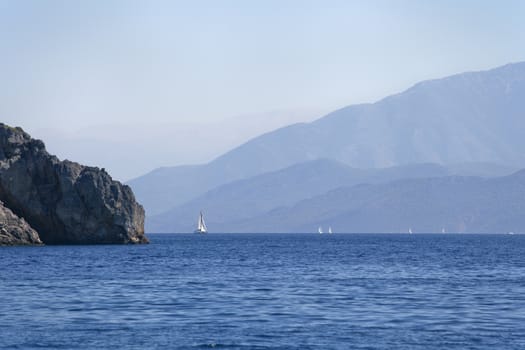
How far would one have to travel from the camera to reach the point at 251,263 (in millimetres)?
124125

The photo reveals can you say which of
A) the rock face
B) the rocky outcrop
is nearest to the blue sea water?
the rocky outcrop

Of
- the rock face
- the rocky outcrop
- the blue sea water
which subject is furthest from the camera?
the rock face

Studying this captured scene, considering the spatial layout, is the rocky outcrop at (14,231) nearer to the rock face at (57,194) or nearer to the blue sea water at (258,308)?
the rock face at (57,194)

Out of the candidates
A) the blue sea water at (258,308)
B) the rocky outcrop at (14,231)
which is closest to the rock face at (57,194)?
the rocky outcrop at (14,231)

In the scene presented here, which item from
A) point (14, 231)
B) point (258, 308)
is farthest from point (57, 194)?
point (258, 308)

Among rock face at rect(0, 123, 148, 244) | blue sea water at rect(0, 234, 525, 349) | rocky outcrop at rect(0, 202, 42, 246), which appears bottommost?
blue sea water at rect(0, 234, 525, 349)

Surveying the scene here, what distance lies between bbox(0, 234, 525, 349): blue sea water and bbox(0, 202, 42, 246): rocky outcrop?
57.6 meters

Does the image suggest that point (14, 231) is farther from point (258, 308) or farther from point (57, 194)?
point (258, 308)

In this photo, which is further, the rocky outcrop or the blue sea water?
the rocky outcrop

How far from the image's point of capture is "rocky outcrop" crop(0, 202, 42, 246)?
160m

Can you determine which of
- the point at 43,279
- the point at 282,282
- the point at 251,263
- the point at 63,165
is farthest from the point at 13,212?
the point at 282,282

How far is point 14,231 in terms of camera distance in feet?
533

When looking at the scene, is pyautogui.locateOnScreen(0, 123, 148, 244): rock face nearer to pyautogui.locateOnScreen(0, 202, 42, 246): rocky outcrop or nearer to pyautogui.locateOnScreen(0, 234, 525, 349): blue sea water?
pyautogui.locateOnScreen(0, 202, 42, 246): rocky outcrop

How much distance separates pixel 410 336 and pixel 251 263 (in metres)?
72.9
